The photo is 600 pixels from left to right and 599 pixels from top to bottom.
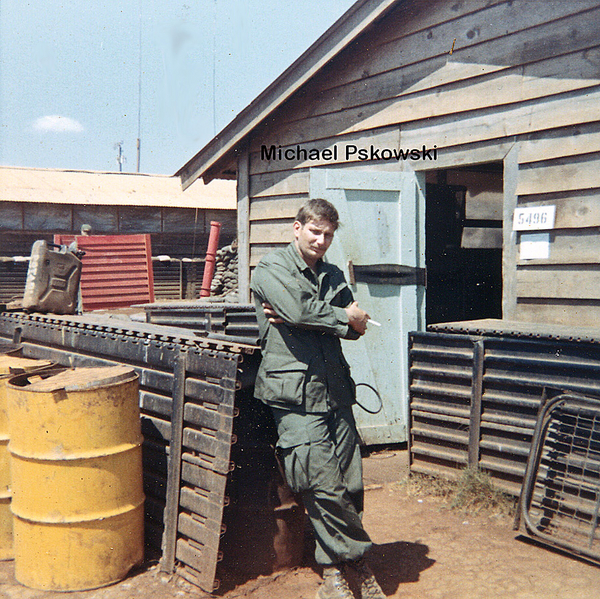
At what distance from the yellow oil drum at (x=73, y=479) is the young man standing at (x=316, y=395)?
0.84 m

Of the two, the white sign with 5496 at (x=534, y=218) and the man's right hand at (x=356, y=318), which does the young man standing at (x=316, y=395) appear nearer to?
the man's right hand at (x=356, y=318)

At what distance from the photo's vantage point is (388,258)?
5.94m

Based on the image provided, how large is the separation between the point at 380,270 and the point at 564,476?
8.75 feet

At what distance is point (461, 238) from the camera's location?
802 cm

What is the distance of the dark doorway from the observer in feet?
25.8

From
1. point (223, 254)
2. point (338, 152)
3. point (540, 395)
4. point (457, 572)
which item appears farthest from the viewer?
point (223, 254)

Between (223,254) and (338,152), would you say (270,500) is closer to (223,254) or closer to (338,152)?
(338,152)

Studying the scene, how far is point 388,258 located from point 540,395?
89.2 inches

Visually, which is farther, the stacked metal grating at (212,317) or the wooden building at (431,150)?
the stacked metal grating at (212,317)

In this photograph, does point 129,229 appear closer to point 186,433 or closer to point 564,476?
point 186,433

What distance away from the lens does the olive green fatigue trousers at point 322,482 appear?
9.85 ft

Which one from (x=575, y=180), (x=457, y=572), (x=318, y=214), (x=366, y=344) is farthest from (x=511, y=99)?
(x=457, y=572)

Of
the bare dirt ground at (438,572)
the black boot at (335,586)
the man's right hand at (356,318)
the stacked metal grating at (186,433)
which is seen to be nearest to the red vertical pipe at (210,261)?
the stacked metal grating at (186,433)

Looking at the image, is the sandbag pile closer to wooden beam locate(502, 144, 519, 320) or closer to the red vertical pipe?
the red vertical pipe
